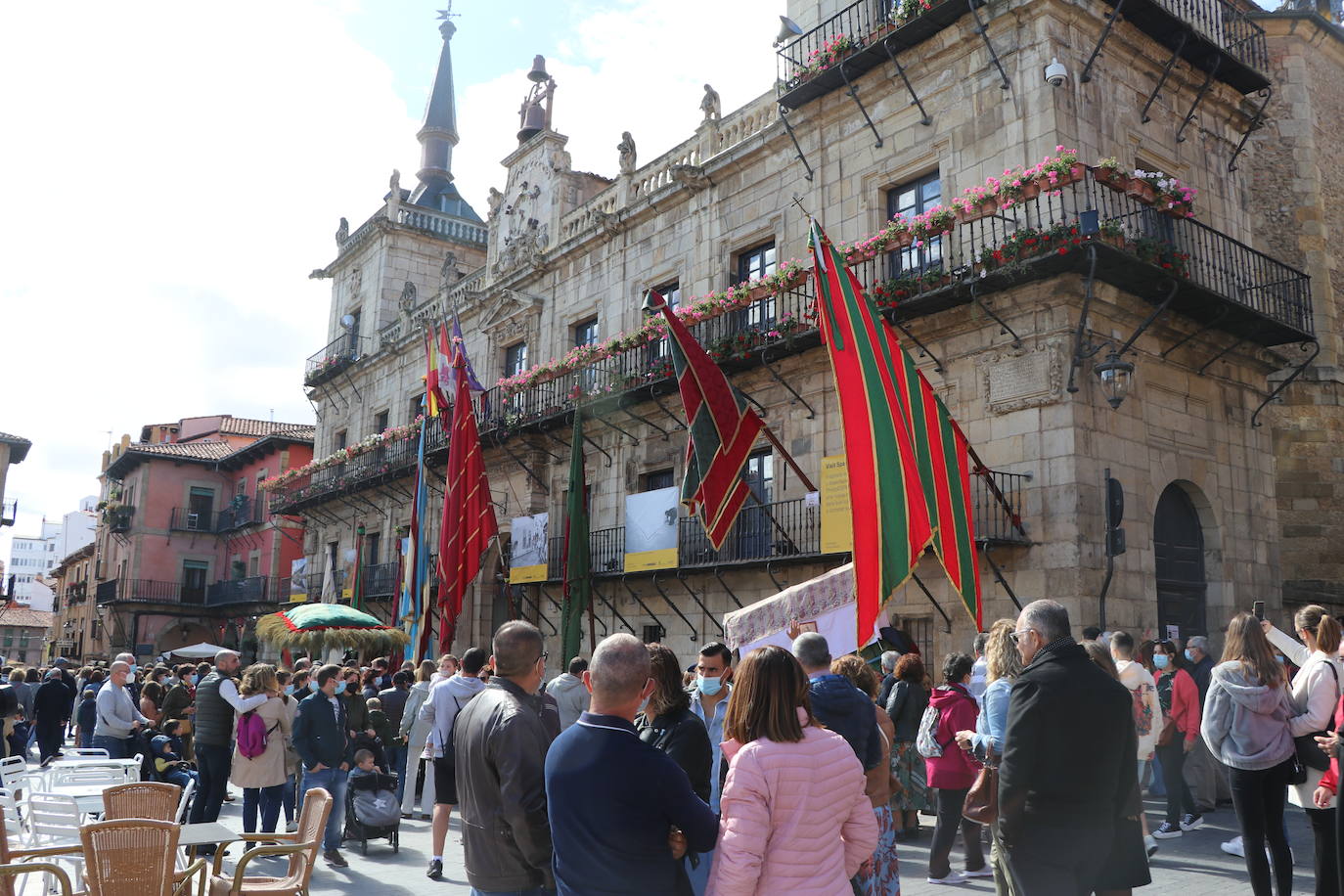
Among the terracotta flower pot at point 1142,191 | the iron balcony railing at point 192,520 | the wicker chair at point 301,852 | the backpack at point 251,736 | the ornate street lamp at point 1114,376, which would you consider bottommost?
the wicker chair at point 301,852

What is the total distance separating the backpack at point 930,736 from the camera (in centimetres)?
721

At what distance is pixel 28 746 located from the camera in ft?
60.2

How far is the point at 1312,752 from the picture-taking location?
574 centimetres

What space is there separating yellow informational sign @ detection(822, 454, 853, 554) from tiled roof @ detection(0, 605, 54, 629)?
61.9 m

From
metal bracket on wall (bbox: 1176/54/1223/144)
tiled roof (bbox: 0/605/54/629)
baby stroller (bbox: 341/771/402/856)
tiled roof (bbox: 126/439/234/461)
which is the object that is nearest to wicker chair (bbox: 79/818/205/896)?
baby stroller (bbox: 341/771/402/856)

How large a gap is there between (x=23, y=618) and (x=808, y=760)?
7257 cm

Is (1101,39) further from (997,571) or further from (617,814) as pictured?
(617,814)

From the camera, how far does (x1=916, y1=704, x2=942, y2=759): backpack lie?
7207mm

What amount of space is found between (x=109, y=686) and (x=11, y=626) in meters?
65.3

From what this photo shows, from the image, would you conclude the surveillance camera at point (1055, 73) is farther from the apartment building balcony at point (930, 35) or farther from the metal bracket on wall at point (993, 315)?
the metal bracket on wall at point (993, 315)

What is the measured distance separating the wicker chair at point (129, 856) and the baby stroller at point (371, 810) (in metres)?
4.01

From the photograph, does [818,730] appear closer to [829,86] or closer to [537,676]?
[537,676]

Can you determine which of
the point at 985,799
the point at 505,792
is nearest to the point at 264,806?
the point at 505,792

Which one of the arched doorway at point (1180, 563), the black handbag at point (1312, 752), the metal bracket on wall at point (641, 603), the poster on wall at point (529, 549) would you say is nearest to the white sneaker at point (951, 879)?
the black handbag at point (1312, 752)
